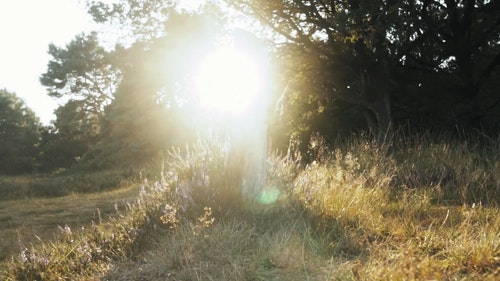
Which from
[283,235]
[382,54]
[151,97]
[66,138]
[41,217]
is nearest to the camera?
[283,235]

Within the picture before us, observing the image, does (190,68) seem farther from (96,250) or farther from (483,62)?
(96,250)

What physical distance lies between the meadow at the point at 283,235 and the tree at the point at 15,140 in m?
31.7

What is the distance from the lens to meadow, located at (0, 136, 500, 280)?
307 cm

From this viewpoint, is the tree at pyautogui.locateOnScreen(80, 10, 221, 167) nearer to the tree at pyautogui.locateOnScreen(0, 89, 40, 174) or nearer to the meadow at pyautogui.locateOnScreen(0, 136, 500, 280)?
the tree at pyautogui.locateOnScreen(0, 89, 40, 174)

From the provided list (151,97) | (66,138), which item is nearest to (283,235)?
(151,97)

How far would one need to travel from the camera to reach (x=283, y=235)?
12.4 feet

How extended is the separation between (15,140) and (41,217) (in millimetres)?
32718

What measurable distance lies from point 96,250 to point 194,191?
1.30 m

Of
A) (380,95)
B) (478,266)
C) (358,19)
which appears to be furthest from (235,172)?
(380,95)

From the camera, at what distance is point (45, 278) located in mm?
3832

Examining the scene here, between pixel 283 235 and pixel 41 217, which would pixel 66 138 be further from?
pixel 283 235

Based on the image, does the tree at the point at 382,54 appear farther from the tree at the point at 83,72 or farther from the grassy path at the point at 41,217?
the tree at the point at 83,72

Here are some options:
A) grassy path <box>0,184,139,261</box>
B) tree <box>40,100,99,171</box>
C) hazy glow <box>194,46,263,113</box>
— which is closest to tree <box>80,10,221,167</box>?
tree <box>40,100,99,171</box>

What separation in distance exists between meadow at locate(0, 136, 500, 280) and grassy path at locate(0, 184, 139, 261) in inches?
20.7
